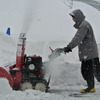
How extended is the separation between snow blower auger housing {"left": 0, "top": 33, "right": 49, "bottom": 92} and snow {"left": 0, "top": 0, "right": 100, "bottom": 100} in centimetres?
33

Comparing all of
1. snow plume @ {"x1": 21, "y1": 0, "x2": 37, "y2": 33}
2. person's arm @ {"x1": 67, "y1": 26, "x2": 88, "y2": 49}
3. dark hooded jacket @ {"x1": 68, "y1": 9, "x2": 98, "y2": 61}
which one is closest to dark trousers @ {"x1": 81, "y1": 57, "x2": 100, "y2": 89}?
dark hooded jacket @ {"x1": 68, "y1": 9, "x2": 98, "y2": 61}

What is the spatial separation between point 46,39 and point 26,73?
6144 mm

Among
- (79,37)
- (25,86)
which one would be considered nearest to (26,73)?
(25,86)

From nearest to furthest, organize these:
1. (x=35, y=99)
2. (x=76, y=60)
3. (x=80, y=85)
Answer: (x=35, y=99) < (x=80, y=85) < (x=76, y=60)

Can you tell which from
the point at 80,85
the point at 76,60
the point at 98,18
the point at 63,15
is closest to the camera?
the point at 80,85

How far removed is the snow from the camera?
19.0 feet

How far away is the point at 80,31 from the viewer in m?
6.76

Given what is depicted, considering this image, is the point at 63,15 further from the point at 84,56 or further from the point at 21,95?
the point at 21,95

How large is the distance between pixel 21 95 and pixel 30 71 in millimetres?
1457

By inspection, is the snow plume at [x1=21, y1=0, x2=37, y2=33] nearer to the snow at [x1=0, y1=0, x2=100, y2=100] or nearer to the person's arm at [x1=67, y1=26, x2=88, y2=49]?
the snow at [x1=0, y1=0, x2=100, y2=100]

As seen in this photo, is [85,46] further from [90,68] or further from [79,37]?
[90,68]

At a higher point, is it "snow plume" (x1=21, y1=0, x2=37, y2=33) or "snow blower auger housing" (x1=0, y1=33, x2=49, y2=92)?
"snow plume" (x1=21, y1=0, x2=37, y2=33)

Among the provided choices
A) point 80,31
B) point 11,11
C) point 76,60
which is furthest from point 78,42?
point 11,11

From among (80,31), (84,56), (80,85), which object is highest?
(80,31)
